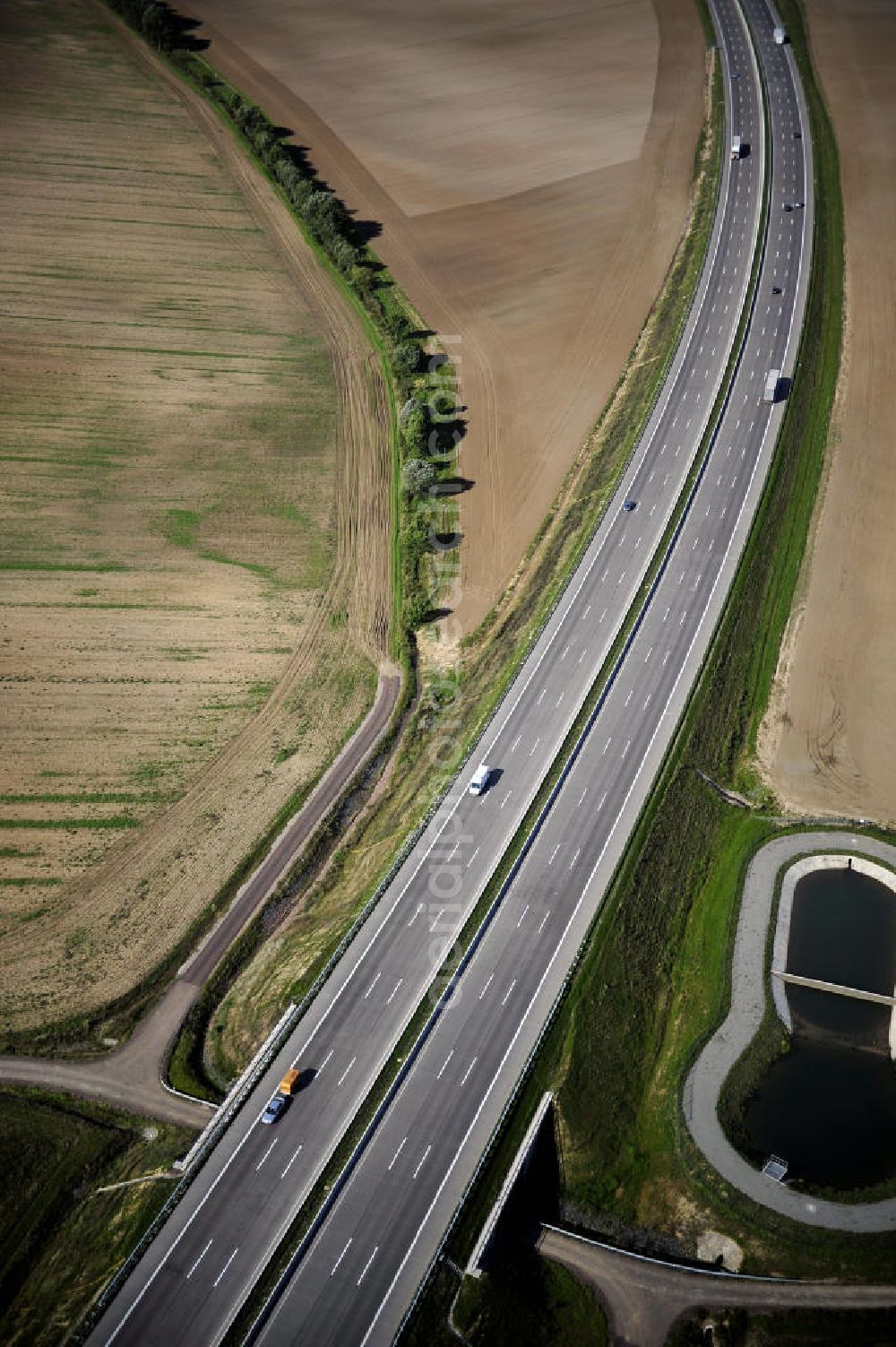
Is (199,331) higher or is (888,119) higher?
(888,119)

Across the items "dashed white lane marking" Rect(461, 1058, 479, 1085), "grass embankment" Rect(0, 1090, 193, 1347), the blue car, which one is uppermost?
"dashed white lane marking" Rect(461, 1058, 479, 1085)

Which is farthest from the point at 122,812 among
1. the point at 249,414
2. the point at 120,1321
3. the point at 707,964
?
the point at 249,414

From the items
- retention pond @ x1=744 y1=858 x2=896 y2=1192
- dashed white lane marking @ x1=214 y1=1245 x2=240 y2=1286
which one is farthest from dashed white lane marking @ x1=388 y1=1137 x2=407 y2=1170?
retention pond @ x1=744 y1=858 x2=896 y2=1192

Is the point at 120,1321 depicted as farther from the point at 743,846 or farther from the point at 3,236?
the point at 3,236

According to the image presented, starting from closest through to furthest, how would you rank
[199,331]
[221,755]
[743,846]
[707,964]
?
[707,964] → [743,846] → [221,755] → [199,331]

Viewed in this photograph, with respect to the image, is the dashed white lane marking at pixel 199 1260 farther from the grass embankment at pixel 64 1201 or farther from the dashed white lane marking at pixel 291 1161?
the dashed white lane marking at pixel 291 1161

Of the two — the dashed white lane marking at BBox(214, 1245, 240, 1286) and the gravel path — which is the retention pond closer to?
the dashed white lane marking at BBox(214, 1245, 240, 1286)

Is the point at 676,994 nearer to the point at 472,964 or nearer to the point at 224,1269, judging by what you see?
the point at 472,964

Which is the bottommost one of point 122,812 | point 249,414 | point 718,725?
point 122,812
